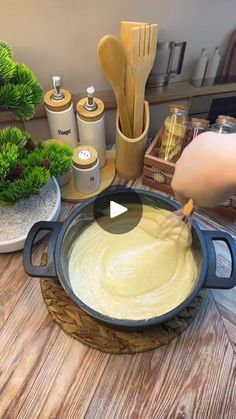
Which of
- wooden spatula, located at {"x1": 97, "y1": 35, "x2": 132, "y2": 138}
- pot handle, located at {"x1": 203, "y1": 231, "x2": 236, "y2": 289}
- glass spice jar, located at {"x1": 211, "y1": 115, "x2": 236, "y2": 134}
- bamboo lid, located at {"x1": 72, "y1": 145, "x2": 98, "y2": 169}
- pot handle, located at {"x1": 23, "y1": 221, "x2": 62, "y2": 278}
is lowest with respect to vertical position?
pot handle, located at {"x1": 23, "y1": 221, "x2": 62, "y2": 278}

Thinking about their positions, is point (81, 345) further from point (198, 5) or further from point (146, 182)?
point (198, 5)

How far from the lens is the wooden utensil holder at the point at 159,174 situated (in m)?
0.72

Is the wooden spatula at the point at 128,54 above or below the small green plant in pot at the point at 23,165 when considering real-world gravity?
above

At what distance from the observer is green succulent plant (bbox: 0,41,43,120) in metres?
0.53

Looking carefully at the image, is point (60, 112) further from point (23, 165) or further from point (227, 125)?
point (227, 125)

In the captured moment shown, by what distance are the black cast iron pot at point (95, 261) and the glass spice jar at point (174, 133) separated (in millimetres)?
134

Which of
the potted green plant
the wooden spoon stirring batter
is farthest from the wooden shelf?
the wooden spoon stirring batter

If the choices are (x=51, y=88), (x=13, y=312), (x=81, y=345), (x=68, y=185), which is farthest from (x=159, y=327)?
(x=51, y=88)

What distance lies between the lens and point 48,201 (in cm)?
71

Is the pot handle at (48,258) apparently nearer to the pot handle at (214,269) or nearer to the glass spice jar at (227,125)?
the pot handle at (214,269)

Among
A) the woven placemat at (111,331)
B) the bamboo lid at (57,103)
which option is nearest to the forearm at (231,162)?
the woven placemat at (111,331)

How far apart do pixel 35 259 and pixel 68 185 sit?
0.60ft
